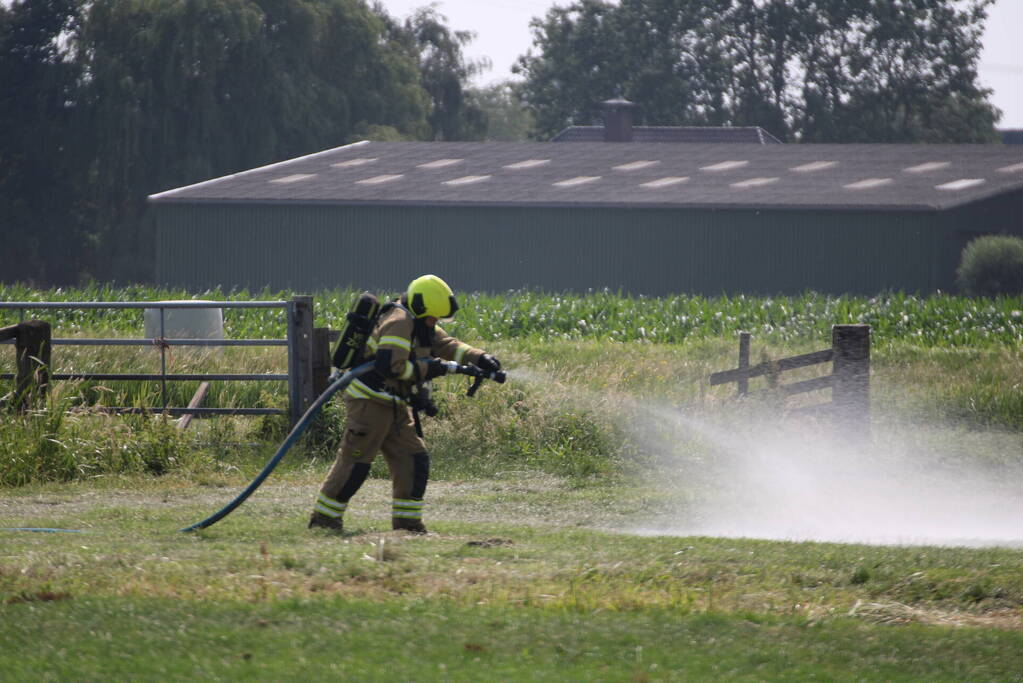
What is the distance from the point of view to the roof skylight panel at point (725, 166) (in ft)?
124

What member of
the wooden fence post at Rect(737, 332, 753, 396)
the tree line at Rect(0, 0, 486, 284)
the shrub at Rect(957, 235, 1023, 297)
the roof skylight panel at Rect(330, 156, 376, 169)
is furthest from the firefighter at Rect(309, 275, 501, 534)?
the tree line at Rect(0, 0, 486, 284)

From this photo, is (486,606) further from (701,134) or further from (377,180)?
(701,134)

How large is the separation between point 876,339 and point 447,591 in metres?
15.0

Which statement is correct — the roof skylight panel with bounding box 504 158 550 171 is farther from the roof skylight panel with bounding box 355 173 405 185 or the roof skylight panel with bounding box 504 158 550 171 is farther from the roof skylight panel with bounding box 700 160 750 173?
the roof skylight panel with bounding box 700 160 750 173

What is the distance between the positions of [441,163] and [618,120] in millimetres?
11470

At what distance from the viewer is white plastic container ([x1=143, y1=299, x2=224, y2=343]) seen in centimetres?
1798

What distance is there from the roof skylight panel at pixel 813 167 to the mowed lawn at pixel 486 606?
2925 centimetres

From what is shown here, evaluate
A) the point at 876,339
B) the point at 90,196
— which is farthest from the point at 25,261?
the point at 876,339

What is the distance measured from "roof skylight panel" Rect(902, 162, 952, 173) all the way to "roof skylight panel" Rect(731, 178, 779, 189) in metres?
3.83

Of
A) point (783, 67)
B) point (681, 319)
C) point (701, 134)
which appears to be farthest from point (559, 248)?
point (783, 67)

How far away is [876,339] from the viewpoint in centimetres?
2055

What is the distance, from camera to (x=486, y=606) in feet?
21.5

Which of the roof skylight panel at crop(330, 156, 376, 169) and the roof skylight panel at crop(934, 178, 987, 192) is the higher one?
the roof skylight panel at crop(330, 156, 376, 169)

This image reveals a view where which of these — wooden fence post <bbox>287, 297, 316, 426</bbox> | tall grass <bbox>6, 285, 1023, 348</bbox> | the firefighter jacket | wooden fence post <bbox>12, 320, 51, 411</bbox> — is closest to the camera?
the firefighter jacket
